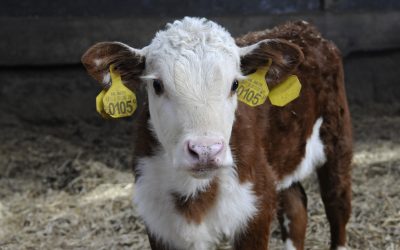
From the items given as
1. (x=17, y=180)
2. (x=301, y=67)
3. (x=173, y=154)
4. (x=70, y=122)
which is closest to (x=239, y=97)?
(x=173, y=154)

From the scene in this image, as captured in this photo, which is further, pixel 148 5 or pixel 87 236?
pixel 148 5

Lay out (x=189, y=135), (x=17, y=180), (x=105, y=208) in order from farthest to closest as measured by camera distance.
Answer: (x=17, y=180)
(x=105, y=208)
(x=189, y=135)

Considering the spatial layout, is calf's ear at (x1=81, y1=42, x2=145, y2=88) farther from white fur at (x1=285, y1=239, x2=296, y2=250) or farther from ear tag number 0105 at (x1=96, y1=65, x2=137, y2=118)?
white fur at (x1=285, y1=239, x2=296, y2=250)

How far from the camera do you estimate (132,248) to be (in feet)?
16.6

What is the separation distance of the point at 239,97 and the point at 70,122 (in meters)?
4.18

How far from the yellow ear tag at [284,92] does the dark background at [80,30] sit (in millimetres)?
3872

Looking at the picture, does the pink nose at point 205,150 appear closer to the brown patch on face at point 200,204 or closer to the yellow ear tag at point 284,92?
the brown patch on face at point 200,204

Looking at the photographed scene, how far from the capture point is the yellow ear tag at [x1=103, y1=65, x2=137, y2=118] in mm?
3510

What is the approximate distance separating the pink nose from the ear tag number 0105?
57cm

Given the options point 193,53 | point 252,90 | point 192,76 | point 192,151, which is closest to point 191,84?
point 192,76

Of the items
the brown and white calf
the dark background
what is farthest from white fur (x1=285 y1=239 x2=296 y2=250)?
the dark background

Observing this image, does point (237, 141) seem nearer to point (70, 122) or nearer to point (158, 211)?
point (158, 211)

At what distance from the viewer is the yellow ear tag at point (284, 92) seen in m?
3.85

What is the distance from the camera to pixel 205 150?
10.00ft
